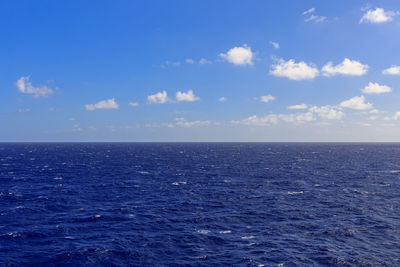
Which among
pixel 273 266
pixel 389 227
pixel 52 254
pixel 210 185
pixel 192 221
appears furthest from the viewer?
pixel 210 185

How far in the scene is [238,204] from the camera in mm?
63156

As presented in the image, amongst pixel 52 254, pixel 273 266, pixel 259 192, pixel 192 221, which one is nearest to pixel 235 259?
pixel 273 266

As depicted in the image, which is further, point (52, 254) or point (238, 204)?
point (238, 204)

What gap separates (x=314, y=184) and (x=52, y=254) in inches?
2971

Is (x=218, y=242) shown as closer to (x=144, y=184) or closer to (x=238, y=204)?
(x=238, y=204)

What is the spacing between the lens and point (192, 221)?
169ft

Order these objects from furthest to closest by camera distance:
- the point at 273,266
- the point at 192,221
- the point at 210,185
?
the point at 210,185, the point at 192,221, the point at 273,266

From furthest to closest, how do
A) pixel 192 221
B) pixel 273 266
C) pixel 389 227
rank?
1. pixel 192 221
2. pixel 389 227
3. pixel 273 266

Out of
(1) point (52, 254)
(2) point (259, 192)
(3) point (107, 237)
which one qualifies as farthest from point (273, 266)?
(2) point (259, 192)

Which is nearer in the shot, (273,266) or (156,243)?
(273,266)

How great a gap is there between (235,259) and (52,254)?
80.7ft

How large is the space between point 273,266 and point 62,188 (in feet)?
217

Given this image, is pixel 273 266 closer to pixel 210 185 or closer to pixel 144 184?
pixel 210 185

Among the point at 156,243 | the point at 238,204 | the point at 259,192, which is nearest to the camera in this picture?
the point at 156,243
